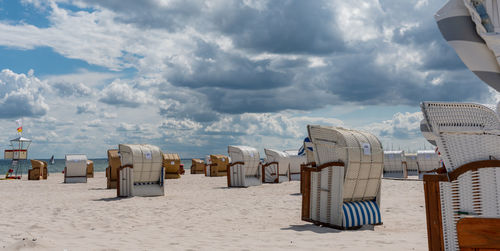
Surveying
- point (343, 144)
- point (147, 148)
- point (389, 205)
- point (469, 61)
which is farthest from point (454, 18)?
point (147, 148)

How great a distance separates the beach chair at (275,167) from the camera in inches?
911

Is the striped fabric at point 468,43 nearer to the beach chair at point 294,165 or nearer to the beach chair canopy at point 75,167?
the beach chair at point 294,165

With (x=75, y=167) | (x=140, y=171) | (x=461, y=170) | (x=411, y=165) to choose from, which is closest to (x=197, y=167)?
(x=75, y=167)

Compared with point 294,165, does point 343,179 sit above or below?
below

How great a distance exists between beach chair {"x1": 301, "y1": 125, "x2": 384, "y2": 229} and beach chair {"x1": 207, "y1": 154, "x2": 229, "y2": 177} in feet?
74.4

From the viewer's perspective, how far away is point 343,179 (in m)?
7.78

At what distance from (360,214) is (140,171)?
31.6 feet

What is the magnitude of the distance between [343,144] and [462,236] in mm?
5353

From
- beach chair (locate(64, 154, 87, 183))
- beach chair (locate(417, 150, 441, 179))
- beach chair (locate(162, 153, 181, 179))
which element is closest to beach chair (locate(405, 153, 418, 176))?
beach chair (locate(417, 150, 441, 179))

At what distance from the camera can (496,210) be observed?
3.16 metres

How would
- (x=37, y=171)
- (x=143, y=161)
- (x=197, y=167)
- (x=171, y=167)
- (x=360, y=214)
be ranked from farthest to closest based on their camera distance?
(x=197, y=167), (x=37, y=171), (x=171, y=167), (x=143, y=161), (x=360, y=214)

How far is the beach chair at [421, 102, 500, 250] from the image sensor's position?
3188 millimetres

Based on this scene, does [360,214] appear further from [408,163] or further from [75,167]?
[408,163]

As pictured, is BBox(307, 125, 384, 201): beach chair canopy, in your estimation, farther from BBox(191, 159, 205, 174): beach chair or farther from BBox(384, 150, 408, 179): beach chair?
BBox(191, 159, 205, 174): beach chair
